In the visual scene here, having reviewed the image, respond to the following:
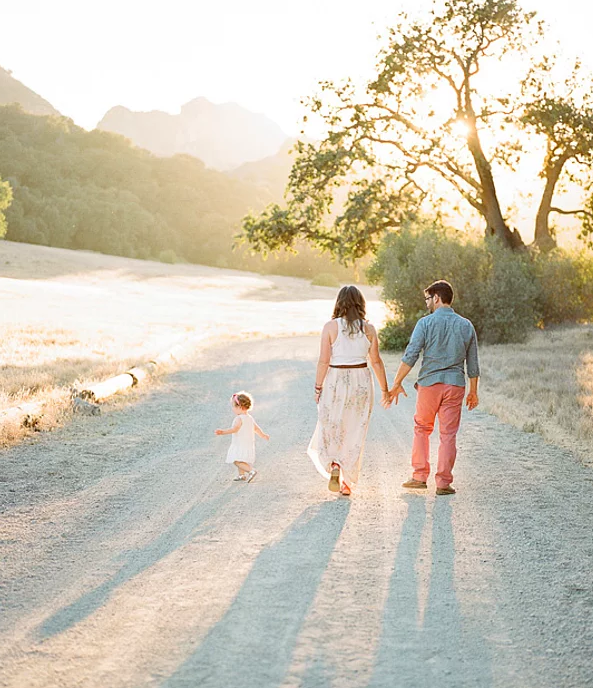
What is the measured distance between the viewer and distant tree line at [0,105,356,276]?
266 ft

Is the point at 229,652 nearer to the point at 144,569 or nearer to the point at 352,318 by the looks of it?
the point at 144,569

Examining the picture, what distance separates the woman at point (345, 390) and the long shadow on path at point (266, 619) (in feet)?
4.09

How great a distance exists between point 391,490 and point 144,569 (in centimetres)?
300

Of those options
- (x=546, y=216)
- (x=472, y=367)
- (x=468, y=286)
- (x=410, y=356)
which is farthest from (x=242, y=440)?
(x=546, y=216)

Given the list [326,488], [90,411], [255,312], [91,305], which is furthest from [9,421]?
[255,312]

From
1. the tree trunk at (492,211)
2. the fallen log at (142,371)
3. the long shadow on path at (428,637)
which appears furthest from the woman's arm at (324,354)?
the tree trunk at (492,211)

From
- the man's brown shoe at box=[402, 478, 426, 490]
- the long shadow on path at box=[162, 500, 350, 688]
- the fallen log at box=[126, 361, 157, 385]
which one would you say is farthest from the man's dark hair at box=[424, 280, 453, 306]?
the fallen log at box=[126, 361, 157, 385]

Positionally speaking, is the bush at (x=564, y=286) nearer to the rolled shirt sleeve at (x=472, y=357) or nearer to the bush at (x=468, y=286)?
the bush at (x=468, y=286)

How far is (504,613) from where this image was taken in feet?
15.0

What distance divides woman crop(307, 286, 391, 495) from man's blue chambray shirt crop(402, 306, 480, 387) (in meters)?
0.45

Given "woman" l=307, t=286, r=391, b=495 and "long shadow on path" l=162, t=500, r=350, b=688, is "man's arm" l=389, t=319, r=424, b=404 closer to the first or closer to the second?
"woman" l=307, t=286, r=391, b=495

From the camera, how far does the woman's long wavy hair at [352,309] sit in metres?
7.34

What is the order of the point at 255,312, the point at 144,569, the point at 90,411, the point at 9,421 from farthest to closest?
Answer: the point at 255,312 → the point at 90,411 → the point at 9,421 → the point at 144,569

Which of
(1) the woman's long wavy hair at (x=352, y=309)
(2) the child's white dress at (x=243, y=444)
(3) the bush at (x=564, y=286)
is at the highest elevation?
(3) the bush at (x=564, y=286)
